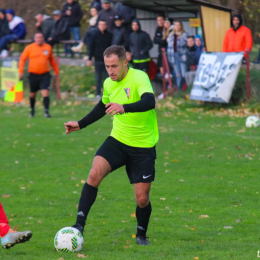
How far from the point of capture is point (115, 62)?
564 cm

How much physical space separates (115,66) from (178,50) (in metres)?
12.3

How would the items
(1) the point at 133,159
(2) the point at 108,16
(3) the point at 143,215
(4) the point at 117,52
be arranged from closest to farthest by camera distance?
(4) the point at 117,52, (1) the point at 133,159, (3) the point at 143,215, (2) the point at 108,16

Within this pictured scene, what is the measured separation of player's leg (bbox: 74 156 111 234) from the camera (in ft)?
18.9

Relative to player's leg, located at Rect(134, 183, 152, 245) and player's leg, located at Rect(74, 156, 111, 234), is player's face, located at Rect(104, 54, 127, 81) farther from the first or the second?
player's leg, located at Rect(134, 183, 152, 245)

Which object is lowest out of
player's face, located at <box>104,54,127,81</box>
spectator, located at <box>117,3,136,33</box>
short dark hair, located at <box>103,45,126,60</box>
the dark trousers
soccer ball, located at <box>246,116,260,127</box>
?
the dark trousers

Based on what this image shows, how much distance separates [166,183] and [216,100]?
721cm

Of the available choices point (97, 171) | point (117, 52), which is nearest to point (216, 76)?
point (117, 52)

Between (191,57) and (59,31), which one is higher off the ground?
(191,57)

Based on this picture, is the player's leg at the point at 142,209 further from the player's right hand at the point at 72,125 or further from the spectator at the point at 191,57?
the spectator at the point at 191,57

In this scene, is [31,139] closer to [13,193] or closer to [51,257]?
[13,193]

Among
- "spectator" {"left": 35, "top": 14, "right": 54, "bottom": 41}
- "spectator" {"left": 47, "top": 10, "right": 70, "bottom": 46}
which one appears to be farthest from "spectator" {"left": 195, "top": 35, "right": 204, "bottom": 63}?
"spectator" {"left": 35, "top": 14, "right": 54, "bottom": 41}

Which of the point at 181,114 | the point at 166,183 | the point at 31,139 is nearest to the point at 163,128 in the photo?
the point at 181,114

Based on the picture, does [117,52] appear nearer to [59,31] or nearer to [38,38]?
[38,38]

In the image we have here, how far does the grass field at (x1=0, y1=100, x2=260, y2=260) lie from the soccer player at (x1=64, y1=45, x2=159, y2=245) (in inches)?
20.9
